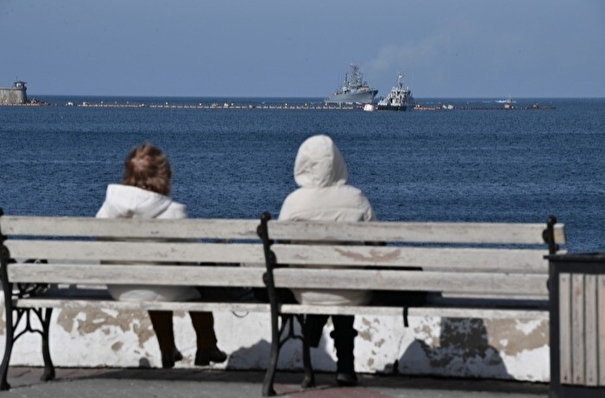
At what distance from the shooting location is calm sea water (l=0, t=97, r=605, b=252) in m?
55.0

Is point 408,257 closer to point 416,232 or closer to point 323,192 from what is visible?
point 416,232

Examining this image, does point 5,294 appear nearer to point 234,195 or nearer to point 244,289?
point 244,289

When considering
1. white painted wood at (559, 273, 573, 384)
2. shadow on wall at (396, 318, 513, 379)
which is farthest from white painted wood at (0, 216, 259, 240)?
white painted wood at (559, 273, 573, 384)

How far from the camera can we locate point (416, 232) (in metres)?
6.66

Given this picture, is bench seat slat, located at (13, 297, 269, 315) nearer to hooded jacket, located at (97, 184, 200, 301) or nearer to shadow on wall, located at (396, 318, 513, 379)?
hooded jacket, located at (97, 184, 200, 301)

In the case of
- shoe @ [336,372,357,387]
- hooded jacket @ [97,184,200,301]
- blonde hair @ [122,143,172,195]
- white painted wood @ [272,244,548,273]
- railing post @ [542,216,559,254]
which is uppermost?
blonde hair @ [122,143,172,195]

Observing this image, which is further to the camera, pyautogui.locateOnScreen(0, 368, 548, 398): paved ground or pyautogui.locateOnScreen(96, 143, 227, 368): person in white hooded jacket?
pyautogui.locateOnScreen(96, 143, 227, 368): person in white hooded jacket

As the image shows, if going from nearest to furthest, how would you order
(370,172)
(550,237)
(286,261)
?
(550,237) < (286,261) < (370,172)

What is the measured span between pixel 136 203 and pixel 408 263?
1.51m

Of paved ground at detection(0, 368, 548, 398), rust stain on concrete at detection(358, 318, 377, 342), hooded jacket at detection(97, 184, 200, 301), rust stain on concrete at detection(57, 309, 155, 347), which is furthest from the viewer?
rust stain on concrete at detection(57, 309, 155, 347)

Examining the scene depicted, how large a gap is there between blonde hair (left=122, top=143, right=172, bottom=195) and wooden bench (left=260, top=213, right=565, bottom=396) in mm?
723

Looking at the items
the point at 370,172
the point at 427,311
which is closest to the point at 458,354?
the point at 427,311

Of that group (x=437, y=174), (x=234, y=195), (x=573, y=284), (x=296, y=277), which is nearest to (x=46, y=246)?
(x=296, y=277)

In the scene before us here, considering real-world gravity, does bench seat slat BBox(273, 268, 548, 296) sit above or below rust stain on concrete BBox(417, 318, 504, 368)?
above
